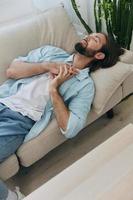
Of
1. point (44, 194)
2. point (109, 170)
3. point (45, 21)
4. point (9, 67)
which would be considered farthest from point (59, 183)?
point (45, 21)

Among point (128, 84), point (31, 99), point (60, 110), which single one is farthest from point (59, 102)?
point (128, 84)

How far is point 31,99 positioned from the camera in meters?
1.75

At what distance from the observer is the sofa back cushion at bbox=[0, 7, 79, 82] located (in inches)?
76.2

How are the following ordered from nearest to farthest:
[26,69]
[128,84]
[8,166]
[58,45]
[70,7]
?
[8,166] < [26,69] < [128,84] < [58,45] < [70,7]

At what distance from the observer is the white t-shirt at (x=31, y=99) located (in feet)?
5.63

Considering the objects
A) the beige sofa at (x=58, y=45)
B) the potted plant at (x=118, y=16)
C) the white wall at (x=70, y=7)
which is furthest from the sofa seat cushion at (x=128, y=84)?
the white wall at (x=70, y=7)

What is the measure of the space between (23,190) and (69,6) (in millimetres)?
1597

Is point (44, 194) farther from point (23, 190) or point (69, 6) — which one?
point (69, 6)

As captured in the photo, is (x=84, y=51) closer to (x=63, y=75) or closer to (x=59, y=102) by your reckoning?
(x=63, y=75)

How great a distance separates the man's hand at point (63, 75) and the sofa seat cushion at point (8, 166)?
0.48m

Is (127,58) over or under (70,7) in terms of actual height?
under

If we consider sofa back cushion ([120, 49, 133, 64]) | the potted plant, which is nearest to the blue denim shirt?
sofa back cushion ([120, 49, 133, 64])

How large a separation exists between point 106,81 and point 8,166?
75cm

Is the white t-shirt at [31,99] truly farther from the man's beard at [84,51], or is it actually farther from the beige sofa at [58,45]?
the man's beard at [84,51]
